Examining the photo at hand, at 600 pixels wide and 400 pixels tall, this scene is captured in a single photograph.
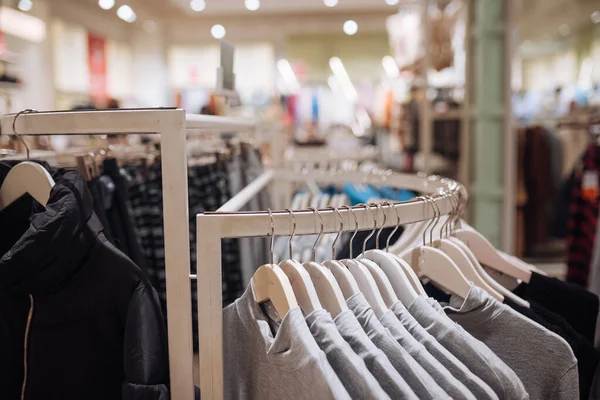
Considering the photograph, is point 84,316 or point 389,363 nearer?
point 389,363

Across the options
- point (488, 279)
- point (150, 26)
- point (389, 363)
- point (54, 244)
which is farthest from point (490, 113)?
point (150, 26)

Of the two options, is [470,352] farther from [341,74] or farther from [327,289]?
[341,74]

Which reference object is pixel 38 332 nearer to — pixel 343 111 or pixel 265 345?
pixel 265 345

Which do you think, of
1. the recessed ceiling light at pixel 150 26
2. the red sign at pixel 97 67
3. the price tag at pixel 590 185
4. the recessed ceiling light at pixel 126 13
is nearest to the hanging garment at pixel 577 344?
the price tag at pixel 590 185

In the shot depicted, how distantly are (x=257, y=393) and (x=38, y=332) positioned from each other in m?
0.37

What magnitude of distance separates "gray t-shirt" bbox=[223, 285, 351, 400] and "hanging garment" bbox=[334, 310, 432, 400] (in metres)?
0.06

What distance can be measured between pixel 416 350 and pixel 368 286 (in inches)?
4.9

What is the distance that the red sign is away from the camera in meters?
7.70

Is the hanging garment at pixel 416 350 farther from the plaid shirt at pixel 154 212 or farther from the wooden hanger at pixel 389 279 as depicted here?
the plaid shirt at pixel 154 212

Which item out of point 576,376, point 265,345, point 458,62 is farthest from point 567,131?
point 265,345

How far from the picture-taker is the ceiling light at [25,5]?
590cm

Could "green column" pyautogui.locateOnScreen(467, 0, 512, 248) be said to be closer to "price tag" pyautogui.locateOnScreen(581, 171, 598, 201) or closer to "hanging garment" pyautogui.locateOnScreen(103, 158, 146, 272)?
"price tag" pyautogui.locateOnScreen(581, 171, 598, 201)

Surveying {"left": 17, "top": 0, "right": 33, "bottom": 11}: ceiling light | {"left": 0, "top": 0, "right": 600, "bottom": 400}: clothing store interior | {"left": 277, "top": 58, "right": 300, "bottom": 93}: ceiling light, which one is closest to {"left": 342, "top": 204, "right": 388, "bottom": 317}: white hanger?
{"left": 0, "top": 0, "right": 600, "bottom": 400}: clothing store interior

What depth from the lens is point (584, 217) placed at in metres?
2.66
